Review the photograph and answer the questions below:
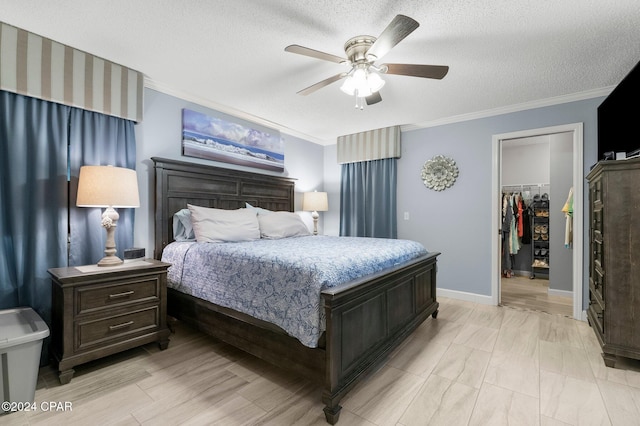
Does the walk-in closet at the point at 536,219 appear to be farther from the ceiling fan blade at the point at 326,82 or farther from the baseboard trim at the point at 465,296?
the ceiling fan blade at the point at 326,82

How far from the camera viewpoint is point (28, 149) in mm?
2178

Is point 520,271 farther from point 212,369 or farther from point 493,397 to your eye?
point 212,369

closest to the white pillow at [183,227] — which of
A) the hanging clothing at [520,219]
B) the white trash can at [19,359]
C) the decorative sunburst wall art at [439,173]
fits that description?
the white trash can at [19,359]

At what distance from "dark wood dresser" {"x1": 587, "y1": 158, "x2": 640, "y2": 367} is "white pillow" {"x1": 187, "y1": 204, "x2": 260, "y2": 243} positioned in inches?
123

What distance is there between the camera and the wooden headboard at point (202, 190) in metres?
2.93

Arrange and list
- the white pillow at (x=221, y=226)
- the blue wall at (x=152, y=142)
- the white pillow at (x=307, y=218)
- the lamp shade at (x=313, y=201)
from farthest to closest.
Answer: the white pillow at (x=307, y=218) → the lamp shade at (x=313, y=201) → the blue wall at (x=152, y=142) → the white pillow at (x=221, y=226)

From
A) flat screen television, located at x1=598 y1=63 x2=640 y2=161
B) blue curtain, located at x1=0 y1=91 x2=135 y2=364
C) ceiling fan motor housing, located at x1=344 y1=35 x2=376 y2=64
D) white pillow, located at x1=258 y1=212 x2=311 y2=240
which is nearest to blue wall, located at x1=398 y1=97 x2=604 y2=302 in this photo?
flat screen television, located at x1=598 y1=63 x2=640 y2=161

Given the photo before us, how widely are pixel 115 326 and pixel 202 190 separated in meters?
1.62

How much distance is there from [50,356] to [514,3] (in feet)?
13.5

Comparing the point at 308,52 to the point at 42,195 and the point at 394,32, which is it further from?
the point at 42,195

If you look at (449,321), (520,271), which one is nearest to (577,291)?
(449,321)

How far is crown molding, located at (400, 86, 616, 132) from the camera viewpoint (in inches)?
121

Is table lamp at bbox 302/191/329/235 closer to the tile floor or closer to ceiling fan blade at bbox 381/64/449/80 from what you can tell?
the tile floor

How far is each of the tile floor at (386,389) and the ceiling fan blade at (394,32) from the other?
7.28 ft
